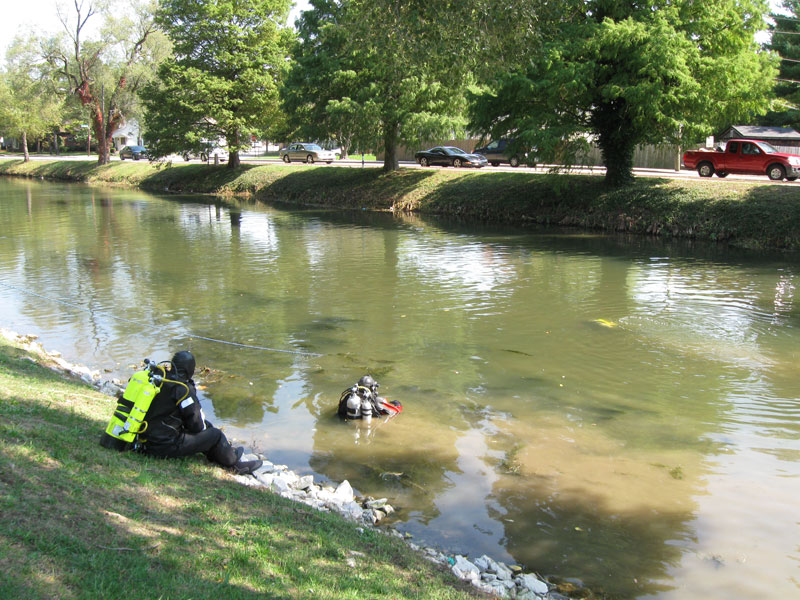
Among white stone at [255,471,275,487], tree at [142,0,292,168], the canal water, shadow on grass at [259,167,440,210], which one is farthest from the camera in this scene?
tree at [142,0,292,168]

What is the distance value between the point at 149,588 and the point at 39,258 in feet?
66.3

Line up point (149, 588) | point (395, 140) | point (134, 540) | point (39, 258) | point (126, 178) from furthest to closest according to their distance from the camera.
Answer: point (126, 178) < point (395, 140) < point (39, 258) < point (134, 540) < point (149, 588)

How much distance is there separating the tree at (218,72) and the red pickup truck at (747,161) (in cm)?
2599

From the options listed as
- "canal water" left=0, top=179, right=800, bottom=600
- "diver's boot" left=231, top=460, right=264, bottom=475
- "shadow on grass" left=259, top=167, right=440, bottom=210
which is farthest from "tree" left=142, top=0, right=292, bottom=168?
"diver's boot" left=231, top=460, right=264, bottom=475

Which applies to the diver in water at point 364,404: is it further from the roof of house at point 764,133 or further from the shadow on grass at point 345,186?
the roof of house at point 764,133

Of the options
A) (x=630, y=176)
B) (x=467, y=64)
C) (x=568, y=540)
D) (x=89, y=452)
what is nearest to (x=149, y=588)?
(x=89, y=452)

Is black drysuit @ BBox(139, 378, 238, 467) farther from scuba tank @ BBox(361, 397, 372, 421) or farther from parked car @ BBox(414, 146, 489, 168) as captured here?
parked car @ BBox(414, 146, 489, 168)

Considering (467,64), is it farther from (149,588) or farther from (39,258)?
(39,258)

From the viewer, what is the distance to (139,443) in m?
6.75

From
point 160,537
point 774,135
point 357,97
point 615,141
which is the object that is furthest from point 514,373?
point 774,135

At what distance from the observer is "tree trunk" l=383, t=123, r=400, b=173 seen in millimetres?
36906

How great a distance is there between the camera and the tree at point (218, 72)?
1770 inches

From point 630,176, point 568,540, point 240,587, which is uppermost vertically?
point 630,176

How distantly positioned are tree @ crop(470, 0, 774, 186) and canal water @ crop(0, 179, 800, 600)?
198 inches
